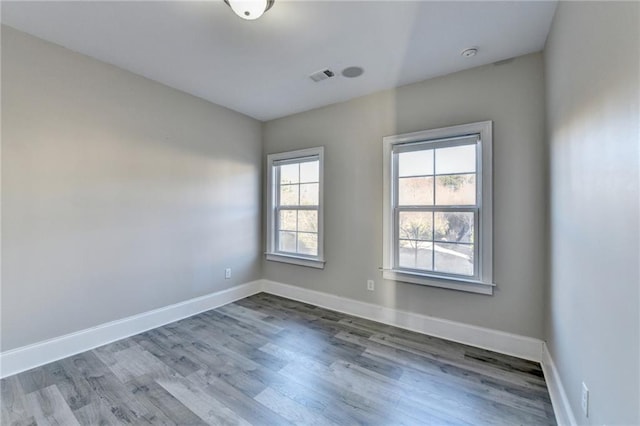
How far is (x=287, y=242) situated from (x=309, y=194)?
814mm

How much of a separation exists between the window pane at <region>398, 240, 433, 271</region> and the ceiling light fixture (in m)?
2.42

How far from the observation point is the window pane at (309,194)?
12.2 ft

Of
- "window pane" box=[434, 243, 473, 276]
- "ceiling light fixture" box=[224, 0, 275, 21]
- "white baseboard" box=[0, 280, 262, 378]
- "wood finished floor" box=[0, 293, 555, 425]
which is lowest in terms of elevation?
"wood finished floor" box=[0, 293, 555, 425]

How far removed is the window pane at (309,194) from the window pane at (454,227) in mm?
1584

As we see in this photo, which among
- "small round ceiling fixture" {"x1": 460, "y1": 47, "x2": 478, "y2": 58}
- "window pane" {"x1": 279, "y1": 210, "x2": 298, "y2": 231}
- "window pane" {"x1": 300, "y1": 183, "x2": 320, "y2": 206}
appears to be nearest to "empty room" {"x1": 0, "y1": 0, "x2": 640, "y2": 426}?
"small round ceiling fixture" {"x1": 460, "y1": 47, "x2": 478, "y2": 58}

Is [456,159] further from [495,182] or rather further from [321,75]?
[321,75]

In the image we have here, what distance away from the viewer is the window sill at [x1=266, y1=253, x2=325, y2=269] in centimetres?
357

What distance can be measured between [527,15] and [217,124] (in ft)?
10.7

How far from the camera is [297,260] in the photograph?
148 inches

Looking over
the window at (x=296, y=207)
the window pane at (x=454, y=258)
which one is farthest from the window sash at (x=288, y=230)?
the window pane at (x=454, y=258)

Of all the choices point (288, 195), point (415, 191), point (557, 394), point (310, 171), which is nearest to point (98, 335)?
point (288, 195)

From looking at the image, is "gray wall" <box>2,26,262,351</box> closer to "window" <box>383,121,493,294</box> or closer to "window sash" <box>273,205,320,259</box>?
"window sash" <box>273,205,320,259</box>

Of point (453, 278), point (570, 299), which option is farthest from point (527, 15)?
point (453, 278)

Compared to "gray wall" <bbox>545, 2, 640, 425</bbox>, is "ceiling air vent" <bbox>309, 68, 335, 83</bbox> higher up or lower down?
higher up
